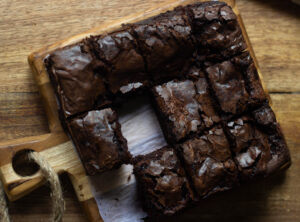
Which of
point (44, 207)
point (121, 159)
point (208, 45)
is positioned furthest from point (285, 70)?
point (44, 207)

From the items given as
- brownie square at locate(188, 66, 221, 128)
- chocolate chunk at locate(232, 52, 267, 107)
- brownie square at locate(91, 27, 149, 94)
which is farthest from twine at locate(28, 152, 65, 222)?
chocolate chunk at locate(232, 52, 267, 107)

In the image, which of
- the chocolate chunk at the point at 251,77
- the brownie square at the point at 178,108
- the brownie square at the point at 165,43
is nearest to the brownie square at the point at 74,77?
the brownie square at the point at 165,43

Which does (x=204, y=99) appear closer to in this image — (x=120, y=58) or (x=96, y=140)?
(x=120, y=58)

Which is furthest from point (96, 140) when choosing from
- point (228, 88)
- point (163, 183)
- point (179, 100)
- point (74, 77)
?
point (228, 88)

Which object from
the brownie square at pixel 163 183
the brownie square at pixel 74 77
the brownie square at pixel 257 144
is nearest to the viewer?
the brownie square at pixel 74 77

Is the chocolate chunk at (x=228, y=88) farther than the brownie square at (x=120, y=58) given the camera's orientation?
Yes

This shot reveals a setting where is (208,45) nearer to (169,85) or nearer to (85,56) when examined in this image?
(169,85)

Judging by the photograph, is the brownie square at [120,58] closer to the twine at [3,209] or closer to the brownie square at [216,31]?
the brownie square at [216,31]

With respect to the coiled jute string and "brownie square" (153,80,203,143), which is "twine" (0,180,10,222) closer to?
the coiled jute string
